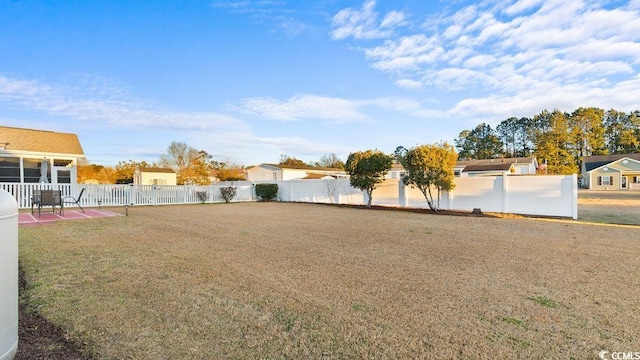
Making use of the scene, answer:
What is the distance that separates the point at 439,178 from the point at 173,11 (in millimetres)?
12209

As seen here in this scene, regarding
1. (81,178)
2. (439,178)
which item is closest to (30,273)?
(439,178)

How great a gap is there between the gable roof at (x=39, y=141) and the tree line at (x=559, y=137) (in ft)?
128

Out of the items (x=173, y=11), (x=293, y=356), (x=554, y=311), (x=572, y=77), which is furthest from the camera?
(x=572, y=77)

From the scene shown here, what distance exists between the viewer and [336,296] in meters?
3.49

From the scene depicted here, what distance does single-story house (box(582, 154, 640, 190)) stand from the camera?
39.4 m

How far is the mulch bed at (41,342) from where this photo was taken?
226cm

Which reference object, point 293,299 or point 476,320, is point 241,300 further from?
point 476,320

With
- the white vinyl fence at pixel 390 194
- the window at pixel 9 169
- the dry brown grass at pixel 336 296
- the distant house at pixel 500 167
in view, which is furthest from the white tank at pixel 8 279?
the distant house at pixel 500 167

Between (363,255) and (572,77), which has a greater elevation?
(572,77)

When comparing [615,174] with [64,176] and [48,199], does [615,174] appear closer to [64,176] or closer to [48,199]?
[48,199]

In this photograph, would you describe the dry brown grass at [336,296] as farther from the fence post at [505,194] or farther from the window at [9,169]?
the window at [9,169]

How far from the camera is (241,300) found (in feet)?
11.0

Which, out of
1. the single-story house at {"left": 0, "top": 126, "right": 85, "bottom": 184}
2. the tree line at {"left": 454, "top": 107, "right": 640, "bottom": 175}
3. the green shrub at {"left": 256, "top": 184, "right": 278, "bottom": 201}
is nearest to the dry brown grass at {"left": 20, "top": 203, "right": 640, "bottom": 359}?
the single-story house at {"left": 0, "top": 126, "right": 85, "bottom": 184}

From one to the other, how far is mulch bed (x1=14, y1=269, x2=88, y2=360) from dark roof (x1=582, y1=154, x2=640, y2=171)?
192 feet
